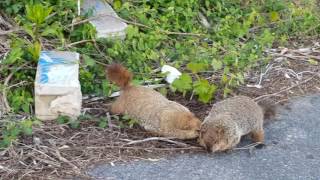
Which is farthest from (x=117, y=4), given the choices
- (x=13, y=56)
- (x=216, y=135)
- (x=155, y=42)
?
(x=216, y=135)

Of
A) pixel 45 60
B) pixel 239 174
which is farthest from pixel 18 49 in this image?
pixel 239 174

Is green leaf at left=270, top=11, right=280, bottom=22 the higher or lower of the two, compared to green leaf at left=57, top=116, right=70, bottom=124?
higher

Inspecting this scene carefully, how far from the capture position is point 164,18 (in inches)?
218

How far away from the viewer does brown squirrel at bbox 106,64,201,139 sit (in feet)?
13.3

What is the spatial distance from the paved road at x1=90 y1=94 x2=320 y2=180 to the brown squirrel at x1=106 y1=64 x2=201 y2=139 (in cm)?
18

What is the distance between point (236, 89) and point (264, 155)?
92 centimetres

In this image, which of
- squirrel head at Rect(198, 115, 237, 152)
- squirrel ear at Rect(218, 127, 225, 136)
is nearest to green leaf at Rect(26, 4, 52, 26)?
squirrel head at Rect(198, 115, 237, 152)

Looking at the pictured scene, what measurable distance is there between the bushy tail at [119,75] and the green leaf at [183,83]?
0.42 m

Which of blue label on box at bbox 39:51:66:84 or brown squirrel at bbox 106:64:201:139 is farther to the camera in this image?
blue label on box at bbox 39:51:66:84

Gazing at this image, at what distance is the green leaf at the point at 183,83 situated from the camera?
4629mm

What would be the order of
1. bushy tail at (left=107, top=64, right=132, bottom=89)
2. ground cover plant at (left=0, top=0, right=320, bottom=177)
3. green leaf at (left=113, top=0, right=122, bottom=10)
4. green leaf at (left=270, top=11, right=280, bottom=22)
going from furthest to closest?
1. green leaf at (left=270, top=11, right=280, bottom=22)
2. green leaf at (left=113, top=0, right=122, bottom=10)
3. ground cover plant at (left=0, top=0, right=320, bottom=177)
4. bushy tail at (left=107, top=64, right=132, bottom=89)

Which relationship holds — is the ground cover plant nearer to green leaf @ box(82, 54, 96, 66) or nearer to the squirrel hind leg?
green leaf @ box(82, 54, 96, 66)

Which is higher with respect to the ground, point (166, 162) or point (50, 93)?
point (50, 93)

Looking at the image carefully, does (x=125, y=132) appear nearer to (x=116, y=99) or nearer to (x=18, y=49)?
(x=116, y=99)
